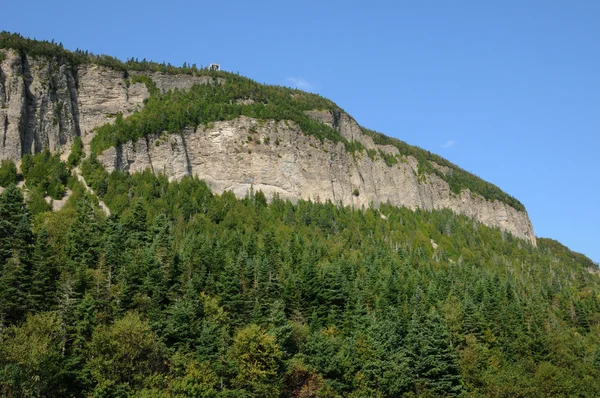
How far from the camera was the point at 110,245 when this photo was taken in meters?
66.2

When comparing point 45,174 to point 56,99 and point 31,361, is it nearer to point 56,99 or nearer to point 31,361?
point 56,99

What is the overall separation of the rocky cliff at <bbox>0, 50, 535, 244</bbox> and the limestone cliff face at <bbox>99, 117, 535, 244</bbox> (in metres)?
0.20

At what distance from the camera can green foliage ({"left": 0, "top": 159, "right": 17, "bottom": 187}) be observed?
9625 centimetres

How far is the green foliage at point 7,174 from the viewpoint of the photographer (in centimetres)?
9625

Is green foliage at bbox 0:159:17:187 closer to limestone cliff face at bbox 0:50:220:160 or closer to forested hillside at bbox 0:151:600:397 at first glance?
forested hillside at bbox 0:151:600:397

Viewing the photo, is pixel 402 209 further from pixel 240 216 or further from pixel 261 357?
pixel 261 357

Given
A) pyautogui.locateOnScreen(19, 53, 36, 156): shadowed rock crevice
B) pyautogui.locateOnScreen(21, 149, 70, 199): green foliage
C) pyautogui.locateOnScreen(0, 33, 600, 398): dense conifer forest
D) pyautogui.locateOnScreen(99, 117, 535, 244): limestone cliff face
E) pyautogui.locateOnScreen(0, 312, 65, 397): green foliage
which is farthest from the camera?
pyautogui.locateOnScreen(99, 117, 535, 244): limestone cliff face

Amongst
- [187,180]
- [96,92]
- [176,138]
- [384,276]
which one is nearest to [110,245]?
[384,276]

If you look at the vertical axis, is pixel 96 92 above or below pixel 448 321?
above

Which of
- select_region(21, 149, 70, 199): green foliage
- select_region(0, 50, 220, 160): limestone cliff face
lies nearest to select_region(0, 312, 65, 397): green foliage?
select_region(21, 149, 70, 199): green foliage

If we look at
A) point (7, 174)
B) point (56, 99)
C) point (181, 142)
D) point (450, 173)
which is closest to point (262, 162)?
point (181, 142)

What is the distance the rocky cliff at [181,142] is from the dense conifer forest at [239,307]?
5540 mm

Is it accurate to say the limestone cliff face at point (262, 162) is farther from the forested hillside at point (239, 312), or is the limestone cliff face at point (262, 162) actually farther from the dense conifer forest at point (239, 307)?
the forested hillside at point (239, 312)

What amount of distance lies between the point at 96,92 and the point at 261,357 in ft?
312
